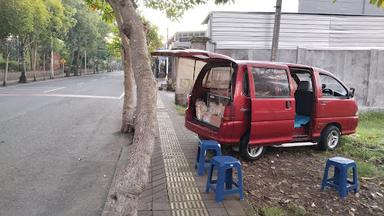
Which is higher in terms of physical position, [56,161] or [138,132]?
[138,132]

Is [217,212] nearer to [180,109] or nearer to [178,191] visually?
[178,191]

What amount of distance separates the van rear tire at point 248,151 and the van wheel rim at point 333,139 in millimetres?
1787

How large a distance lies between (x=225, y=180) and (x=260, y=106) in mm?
1895

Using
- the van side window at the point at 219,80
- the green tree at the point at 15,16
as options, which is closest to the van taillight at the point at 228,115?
the van side window at the point at 219,80

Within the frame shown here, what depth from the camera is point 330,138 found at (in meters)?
7.51

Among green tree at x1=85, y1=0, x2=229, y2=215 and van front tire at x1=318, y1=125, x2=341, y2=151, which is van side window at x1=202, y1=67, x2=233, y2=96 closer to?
van front tire at x1=318, y1=125, x2=341, y2=151

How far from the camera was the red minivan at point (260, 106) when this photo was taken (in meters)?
6.09

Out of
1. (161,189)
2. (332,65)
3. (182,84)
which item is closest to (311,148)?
(182,84)

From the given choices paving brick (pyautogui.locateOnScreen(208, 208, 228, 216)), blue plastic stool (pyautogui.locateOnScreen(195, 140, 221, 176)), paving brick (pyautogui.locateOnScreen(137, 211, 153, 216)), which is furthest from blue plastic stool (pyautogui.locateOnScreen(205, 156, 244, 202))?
paving brick (pyautogui.locateOnScreen(137, 211, 153, 216))

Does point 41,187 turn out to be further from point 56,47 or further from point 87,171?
point 56,47

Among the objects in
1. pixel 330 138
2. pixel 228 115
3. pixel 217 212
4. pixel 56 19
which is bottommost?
pixel 217 212

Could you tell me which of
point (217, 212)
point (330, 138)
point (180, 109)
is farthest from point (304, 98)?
point (180, 109)

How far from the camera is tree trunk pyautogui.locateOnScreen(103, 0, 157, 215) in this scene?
8.39 feet

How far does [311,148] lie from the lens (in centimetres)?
771
